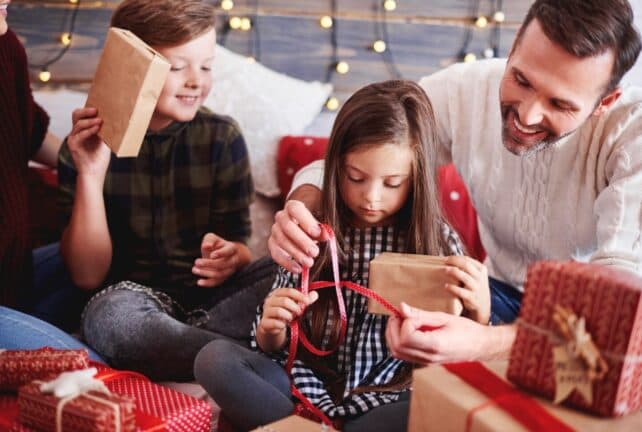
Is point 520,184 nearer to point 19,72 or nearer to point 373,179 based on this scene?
point 373,179

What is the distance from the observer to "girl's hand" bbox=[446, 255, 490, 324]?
3.59 feet

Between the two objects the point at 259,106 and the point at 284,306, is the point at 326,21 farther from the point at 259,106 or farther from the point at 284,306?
the point at 284,306

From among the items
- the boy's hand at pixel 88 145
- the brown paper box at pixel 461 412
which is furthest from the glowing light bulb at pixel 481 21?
the brown paper box at pixel 461 412

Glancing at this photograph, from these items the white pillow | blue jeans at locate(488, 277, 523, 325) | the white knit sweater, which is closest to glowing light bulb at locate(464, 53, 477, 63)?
the white pillow

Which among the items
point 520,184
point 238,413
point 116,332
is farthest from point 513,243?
point 116,332

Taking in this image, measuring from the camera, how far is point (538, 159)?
4.95 ft

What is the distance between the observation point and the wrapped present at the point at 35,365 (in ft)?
3.44

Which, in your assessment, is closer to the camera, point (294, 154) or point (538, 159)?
point (538, 159)

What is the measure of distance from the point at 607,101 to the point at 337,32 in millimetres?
1169

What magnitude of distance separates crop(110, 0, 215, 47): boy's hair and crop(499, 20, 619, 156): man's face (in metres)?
0.66

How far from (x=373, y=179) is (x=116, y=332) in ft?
2.03

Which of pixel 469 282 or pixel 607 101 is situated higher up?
pixel 607 101

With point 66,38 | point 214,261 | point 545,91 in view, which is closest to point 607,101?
point 545,91

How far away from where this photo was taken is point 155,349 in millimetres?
1417
